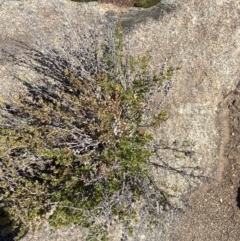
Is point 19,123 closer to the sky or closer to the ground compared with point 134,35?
closer to the ground

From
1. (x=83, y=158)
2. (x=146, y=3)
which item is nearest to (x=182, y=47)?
(x=146, y=3)

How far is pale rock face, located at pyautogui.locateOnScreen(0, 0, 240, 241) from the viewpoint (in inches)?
371

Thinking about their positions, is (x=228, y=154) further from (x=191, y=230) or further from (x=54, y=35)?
(x=54, y=35)

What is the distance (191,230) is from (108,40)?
466 cm

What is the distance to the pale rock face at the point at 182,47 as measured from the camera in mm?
9430

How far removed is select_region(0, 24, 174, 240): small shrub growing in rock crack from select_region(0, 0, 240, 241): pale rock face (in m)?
1.16

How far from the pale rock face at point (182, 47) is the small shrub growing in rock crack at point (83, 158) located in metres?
1.16

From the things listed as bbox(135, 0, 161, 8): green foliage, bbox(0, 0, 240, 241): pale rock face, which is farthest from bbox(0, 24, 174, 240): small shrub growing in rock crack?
bbox(135, 0, 161, 8): green foliage

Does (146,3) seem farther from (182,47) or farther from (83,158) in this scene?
(83,158)

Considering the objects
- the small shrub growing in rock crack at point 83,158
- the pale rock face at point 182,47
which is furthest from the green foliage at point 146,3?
the small shrub growing in rock crack at point 83,158

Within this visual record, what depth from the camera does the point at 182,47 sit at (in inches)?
406

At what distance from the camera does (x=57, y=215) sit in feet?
24.7

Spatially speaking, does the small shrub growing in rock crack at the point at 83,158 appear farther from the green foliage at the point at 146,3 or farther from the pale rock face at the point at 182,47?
the green foliage at the point at 146,3

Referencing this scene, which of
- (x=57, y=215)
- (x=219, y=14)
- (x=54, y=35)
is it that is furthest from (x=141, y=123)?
(x=219, y=14)
